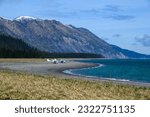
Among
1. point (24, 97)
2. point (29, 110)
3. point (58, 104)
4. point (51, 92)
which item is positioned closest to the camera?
point (29, 110)

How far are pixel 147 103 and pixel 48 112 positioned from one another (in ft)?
14.5

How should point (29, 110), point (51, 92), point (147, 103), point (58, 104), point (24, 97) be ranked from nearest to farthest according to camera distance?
point (29, 110) < point (58, 104) < point (147, 103) < point (24, 97) < point (51, 92)

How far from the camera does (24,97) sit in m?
20.3

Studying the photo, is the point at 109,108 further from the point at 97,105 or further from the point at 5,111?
the point at 5,111

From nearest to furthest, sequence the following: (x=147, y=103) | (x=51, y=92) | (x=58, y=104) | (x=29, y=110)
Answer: (x=29, y=110) → (x=58, y=104) → (x=147, y=103) → (x=51, y=92)

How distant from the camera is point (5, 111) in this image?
14789 mm

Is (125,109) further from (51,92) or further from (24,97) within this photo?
(51,92)

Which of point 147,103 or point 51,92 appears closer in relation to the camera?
point 147,103

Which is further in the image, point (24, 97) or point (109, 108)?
point (24, 97)

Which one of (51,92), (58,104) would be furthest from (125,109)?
(51,92)

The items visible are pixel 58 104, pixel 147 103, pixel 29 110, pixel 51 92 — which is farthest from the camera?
pixel 51 92

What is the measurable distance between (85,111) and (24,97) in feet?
22.2

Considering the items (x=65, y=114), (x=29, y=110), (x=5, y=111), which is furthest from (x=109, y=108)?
(x=5, y=111)

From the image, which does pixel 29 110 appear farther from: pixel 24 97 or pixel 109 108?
pixel 24 97
